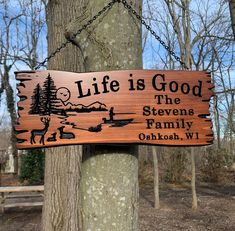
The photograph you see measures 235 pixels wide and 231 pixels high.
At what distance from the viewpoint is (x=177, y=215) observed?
7801 millimetres

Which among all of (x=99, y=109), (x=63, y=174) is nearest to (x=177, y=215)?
(x=63, y=174)

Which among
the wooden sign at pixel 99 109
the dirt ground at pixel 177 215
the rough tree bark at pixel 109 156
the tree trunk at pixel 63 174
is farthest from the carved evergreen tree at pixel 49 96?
the dirt ground at pixel 177 215

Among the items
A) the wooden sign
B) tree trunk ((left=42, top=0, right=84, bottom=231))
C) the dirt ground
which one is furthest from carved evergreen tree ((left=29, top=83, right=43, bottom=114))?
the dirt ground

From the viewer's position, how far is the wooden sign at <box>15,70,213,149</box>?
1908 mm

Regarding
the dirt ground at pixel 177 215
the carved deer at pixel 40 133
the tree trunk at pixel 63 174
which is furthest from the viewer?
the dirt ground at pixel 177 215

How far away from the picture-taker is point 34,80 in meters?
1.94

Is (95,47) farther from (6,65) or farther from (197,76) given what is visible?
(6,65)

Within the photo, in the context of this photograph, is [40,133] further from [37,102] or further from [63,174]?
[63,174]

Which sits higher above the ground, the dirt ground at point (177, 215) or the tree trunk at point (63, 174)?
the tree trunk at point (63, 174)

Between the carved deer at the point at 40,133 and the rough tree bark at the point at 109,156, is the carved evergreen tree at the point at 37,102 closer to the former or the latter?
the carved deer at the point at 40,133

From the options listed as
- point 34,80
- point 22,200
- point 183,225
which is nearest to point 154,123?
point 34,80

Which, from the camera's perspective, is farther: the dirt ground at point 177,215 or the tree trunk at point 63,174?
the dirt ground at point 177,215

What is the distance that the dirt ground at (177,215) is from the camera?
268 inches

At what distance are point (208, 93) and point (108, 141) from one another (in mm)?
632
